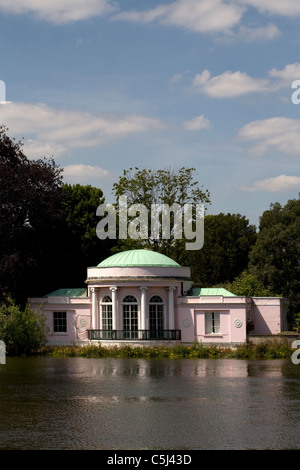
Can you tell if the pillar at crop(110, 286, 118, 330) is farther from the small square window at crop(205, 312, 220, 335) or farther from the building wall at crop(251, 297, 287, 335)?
the building wall at crop(251, 297, 287, 335)

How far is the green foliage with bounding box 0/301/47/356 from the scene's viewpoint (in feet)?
137

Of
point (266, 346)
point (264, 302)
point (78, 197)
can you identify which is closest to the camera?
point (266, 346)

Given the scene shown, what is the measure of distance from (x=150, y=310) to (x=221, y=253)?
37.2 metres

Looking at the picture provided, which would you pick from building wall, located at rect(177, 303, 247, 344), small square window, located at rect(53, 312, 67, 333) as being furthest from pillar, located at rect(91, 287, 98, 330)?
building wall, located at rect(177, 303, 247, 344)

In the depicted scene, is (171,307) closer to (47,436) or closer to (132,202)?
(132,202)

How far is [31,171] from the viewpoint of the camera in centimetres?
4822

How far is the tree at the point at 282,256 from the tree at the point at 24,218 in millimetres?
19033

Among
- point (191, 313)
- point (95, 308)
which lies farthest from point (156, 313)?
point (95, 308)

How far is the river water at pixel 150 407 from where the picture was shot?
52.6 ft

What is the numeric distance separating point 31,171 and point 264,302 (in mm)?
17998

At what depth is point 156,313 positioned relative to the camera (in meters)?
46.0

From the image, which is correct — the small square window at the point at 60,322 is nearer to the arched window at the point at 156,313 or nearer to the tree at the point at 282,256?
the arched window at the point at 156,313

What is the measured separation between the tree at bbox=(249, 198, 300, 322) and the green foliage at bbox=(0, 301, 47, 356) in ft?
76.9
